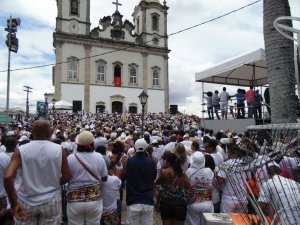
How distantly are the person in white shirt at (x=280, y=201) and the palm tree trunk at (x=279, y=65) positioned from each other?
2.86 metres

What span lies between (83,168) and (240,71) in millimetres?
12170

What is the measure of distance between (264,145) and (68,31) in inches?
1563

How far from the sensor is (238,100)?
13.1 metres

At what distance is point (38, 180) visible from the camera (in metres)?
3.07

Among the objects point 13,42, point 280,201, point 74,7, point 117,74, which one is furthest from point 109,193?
point 74,7

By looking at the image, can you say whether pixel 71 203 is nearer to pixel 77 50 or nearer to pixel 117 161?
pixel 117 161

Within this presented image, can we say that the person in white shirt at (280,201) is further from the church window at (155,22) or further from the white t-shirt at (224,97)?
the church window at (155,22)

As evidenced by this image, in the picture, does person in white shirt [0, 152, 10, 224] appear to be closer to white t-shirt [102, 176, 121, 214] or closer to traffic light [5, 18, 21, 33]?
white t-shirt [102, 176, 121, 214]

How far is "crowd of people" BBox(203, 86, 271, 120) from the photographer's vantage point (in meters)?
11.8

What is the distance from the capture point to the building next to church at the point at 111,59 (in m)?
38.0

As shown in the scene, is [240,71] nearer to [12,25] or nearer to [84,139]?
[12,25]

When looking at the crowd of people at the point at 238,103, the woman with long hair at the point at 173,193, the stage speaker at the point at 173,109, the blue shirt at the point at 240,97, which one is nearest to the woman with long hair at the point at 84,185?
the woman with long hair at the point at 173,193

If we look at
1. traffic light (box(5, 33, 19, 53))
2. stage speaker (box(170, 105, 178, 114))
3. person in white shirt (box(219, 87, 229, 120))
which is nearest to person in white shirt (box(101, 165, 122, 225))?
person in white shirt (box(219, 87, 229, 120))

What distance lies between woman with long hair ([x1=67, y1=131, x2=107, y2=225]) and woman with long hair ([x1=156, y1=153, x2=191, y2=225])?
35.1 inches
